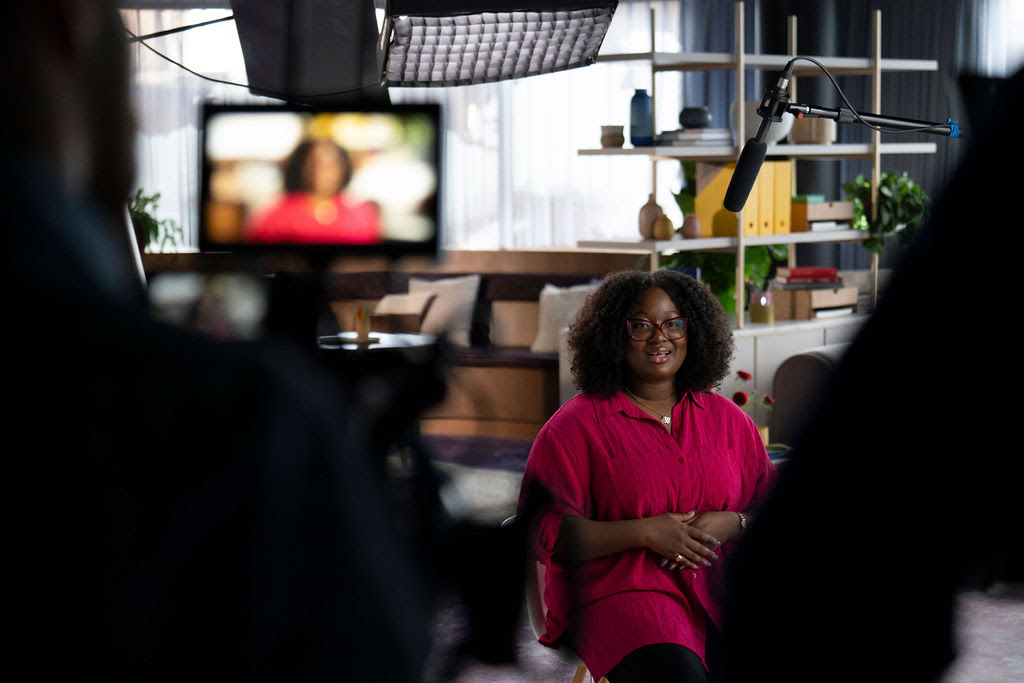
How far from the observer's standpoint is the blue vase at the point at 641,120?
4.93 meters

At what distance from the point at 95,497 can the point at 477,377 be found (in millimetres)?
6275

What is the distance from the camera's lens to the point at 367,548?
0.85 ft

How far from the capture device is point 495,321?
23.7 feet

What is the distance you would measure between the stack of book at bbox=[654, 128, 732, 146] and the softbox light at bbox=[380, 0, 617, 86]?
3590mm

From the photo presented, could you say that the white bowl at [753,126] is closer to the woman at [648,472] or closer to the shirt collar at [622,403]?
the woman at [648,472]

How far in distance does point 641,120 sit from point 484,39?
3.72 m

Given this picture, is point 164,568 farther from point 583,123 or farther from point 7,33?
point 583,123

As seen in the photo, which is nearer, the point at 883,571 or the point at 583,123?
the point at 883,571

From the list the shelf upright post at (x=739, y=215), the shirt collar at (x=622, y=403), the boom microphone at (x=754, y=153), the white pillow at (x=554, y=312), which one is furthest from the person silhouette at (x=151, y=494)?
the white pillow at (x=554, y=312)

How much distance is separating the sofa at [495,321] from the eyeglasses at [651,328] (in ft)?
10.5

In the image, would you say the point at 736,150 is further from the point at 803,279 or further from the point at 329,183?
the point at 329,183

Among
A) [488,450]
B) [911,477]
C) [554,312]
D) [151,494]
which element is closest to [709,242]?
[554,312]

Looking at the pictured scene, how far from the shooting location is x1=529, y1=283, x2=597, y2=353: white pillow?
6715mm

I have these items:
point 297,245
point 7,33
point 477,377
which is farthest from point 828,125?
point 7,33
